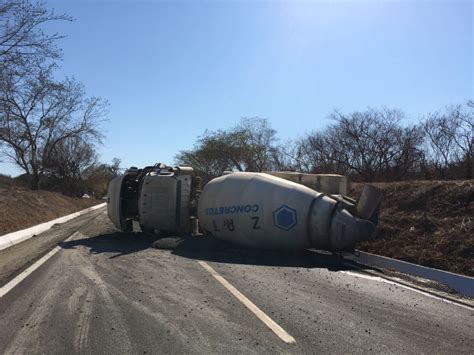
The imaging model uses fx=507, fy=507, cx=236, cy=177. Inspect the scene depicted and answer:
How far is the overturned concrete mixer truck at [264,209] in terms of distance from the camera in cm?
1330

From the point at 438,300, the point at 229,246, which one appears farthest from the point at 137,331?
the point at 229,246

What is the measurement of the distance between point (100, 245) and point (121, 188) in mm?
3695

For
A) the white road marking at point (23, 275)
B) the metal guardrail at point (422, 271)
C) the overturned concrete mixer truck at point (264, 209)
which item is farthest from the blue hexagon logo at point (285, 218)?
the white road marking at point (23, 275)

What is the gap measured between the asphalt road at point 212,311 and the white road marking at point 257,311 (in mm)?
77

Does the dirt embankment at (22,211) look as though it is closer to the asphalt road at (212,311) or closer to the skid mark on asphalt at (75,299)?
the asphalt road at (212,311)

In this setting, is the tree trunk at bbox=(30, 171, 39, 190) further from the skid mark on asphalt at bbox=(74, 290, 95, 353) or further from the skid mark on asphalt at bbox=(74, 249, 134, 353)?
the skid mark on asphalt at bbox=(74, 290, 95, 353)

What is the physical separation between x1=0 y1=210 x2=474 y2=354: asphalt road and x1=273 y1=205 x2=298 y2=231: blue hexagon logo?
5.30ft

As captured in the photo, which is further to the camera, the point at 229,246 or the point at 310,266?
the point at 229,246

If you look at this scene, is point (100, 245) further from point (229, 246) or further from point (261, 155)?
point (261, 155)

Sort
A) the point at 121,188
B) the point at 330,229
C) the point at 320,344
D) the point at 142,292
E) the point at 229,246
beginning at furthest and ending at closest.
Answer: the point at 121,188 < the point at 229,246 < the point at 330,229 < the point at 142,292 < the point at 320,344

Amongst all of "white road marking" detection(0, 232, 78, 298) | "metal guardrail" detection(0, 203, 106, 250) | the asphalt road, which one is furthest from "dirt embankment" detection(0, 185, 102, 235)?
the asphalt road

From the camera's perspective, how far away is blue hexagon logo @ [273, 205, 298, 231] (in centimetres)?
1347

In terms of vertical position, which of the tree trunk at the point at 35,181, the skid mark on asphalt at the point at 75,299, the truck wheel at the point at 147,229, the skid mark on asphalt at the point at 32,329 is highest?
the tree trunk at the point at 35,181

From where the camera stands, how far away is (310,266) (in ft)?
39.4
